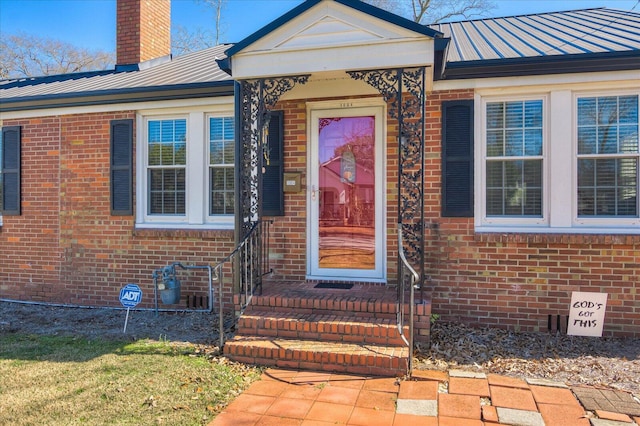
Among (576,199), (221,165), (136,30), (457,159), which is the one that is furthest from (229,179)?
(576,199)

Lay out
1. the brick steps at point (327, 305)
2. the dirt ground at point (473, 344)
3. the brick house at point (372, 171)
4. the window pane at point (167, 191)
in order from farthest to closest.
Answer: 1. the window pane at point (167, 191)
2. the brick house at point (372, 171)
3. the brick steps at point (327, 305)
4. the dirt ground at point (473, 344)

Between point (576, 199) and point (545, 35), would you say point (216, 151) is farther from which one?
point (545, 35)

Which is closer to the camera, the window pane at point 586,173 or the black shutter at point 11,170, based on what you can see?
the window pane at point 586,173

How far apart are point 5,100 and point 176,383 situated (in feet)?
18.4

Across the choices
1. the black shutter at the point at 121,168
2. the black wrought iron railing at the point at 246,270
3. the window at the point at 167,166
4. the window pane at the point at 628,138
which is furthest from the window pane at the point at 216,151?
the window pane at the point at 628,138

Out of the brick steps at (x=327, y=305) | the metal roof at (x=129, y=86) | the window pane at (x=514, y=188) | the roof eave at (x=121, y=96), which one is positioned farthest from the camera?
the metal roof at (x=129, y=86)

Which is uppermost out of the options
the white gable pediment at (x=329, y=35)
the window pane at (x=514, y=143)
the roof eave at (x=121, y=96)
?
the white gable pediment at (x=329, y=35)

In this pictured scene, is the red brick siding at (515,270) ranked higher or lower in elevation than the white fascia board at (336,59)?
lower

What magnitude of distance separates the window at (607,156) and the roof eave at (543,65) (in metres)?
0.37

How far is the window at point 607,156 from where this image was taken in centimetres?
492

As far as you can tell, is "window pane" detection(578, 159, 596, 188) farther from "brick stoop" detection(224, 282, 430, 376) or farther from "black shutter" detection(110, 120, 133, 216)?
"black shutter" detection(110, 120, 133, 216)

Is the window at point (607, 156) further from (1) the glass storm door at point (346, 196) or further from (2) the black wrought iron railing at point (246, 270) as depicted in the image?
(2) the black wrought iron railing at point (246, 270)

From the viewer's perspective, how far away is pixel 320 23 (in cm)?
452

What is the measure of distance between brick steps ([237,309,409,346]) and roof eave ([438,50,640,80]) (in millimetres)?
2884
